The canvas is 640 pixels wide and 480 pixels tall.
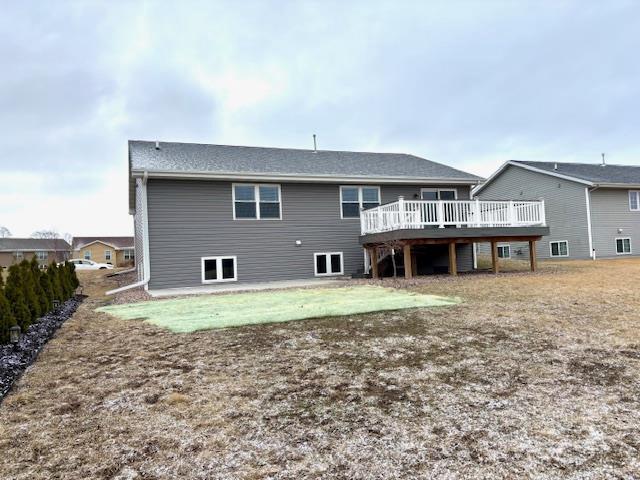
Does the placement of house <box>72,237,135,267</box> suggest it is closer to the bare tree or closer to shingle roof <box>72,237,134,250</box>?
shingle roof <box>72,237,134,250</box>

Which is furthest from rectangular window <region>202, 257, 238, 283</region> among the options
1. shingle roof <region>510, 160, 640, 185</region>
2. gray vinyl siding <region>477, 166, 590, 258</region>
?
shingle roof <region>510, 160, 640, 185</region>

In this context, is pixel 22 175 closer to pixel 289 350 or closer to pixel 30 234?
pixel 289 350

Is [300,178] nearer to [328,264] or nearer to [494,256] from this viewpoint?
[328,264]

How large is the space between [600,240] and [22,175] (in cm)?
3327

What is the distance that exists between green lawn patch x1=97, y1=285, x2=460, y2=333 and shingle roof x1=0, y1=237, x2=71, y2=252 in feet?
173

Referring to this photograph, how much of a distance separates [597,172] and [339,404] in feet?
72.8

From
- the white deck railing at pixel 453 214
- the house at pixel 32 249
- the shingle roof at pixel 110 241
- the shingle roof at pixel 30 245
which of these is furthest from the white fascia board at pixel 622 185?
the shingle roof at pixel 30 245

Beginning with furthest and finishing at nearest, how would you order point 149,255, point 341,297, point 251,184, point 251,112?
point 251,112
point 251,184
point 149,255
point 341,297

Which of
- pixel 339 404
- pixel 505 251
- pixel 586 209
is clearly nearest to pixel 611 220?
pixel 586 209

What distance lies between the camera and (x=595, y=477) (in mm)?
1908

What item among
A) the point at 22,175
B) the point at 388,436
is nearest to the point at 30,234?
the point at 22,175

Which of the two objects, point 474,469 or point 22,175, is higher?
point 22,175

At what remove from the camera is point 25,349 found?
4.53 meters

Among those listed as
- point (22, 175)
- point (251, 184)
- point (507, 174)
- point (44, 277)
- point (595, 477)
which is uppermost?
point (22, 175)
